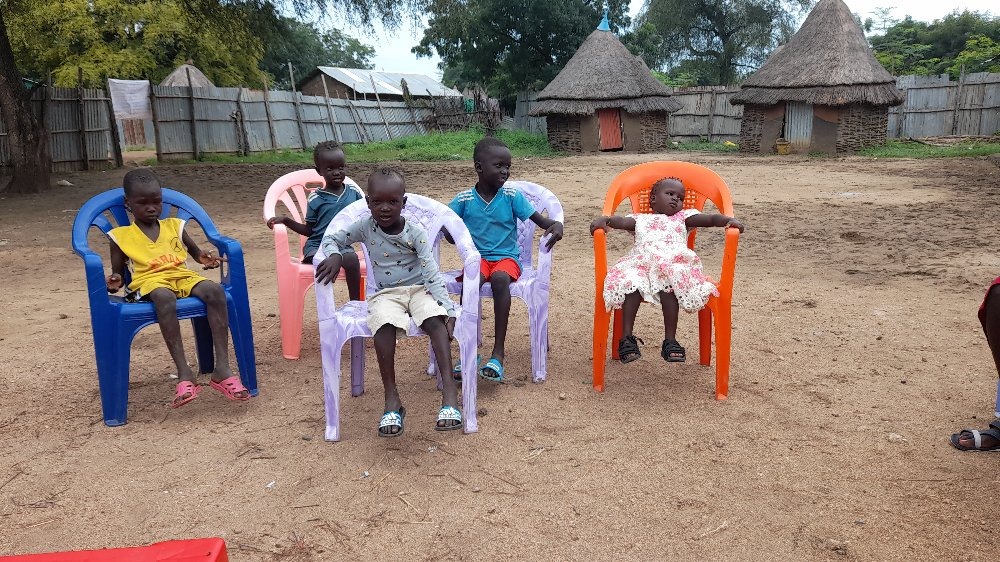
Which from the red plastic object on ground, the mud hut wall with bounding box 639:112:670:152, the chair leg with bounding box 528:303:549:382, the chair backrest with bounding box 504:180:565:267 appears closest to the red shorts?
the chair leg with bounding box 528:303:549:382

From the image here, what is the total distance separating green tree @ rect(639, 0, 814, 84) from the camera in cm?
3164

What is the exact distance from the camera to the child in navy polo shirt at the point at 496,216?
341cm

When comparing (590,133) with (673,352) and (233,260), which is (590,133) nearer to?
(673,352)

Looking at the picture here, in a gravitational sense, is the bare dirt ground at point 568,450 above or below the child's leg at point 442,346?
below

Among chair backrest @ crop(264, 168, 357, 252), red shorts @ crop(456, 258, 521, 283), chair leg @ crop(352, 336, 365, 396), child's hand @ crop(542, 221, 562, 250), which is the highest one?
chair backrest @ crop(264, 168, 357, 252)

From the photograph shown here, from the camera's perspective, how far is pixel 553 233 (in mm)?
3359

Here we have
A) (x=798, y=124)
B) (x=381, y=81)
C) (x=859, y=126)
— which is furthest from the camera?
(x=381, y=81)

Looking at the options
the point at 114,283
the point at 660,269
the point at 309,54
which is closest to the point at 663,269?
the point at 660,269

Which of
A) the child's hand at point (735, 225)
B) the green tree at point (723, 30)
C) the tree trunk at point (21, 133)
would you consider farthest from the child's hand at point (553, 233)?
the green tree at point (723, 30)

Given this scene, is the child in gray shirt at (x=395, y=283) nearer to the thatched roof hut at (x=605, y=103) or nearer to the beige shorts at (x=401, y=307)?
the beige shorts at (x=401, y=307)

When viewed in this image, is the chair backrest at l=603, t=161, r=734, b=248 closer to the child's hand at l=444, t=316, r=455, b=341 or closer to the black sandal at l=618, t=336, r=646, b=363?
the black sandal at l=618, t=336, r=646, b=363

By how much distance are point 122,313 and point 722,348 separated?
8.80 feet

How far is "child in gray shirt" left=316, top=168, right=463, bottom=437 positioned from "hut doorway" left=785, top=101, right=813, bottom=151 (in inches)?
730

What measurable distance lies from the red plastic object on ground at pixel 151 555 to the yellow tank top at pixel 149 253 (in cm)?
250
